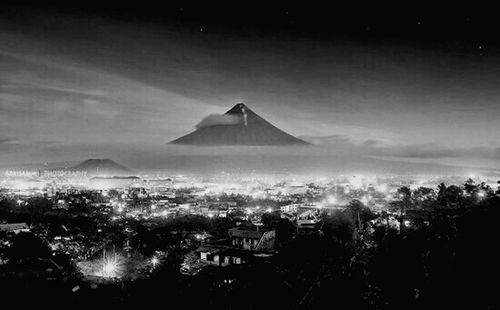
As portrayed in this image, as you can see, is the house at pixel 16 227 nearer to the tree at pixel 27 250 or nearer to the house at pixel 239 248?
the tree at pixel 27 250

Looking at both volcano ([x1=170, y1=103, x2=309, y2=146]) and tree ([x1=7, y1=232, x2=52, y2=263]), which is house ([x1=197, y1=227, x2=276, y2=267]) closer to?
tree ([x1=7, y1=232, x2=52, y2=263])

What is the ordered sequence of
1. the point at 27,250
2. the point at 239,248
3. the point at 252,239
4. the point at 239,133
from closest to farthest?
1. the point at 27,250
2. the point at 239,248
3. the point at 252,239
4. the point at 239,133

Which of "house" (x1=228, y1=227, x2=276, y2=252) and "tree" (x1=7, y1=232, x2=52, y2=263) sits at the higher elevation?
"tree" (x1=7, y1=232, x2=52, y2=263)

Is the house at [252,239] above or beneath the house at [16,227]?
beneath

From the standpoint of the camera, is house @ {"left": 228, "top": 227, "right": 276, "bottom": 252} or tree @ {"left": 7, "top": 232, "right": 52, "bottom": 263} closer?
tree @ {"left": 7, "top": 232, "right": 52, "bottom": 263}

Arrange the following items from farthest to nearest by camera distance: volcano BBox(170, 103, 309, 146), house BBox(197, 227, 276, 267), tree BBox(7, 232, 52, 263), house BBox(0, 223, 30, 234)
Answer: volcano BBox(170, 103, 309, 146)
house BBox(0, 223, 30, 234)
house BBox(197, 227, 276, 267)
tree BBox(7, 232, 52, 263)

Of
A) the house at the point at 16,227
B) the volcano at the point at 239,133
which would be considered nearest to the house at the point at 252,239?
the house at the point at 16,227

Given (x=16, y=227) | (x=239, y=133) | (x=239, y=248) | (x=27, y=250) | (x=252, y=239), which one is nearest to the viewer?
(x=27, y=250)

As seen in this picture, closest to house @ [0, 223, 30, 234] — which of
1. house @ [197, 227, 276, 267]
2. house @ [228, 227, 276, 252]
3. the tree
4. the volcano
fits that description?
the tree

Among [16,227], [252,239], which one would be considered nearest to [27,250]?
[16,227]

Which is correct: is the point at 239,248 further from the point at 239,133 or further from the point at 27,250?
the point at 239,133

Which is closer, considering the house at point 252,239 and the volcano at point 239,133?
the house at point 252,239
